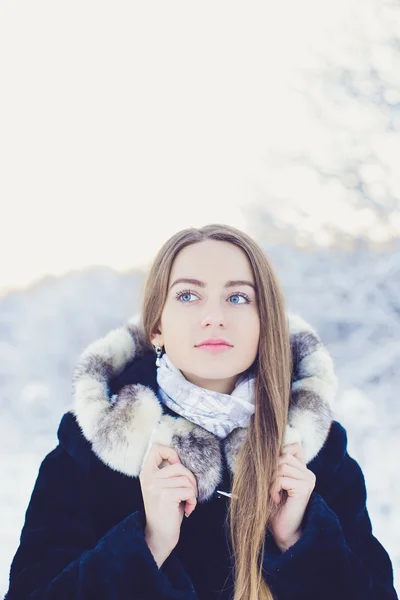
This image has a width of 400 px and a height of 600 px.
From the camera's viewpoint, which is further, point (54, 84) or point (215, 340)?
point (54, 84)

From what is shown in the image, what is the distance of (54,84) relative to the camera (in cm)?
206

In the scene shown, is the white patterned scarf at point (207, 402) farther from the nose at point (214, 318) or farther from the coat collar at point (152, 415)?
the nose at point (214, 318)

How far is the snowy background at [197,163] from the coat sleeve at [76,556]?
65 centimetres

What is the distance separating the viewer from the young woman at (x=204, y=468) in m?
1.13

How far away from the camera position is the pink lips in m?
1.21

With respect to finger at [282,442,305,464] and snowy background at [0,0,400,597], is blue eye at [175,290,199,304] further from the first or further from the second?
snowy background at [0,0,400,597]

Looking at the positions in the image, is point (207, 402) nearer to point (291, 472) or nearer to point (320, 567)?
point (291, 472)

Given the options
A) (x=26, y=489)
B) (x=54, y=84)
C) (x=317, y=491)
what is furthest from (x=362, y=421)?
(x=54, y=84)

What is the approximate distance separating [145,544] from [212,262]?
1.90ft

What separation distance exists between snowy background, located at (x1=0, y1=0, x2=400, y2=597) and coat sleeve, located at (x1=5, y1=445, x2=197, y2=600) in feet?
2.12

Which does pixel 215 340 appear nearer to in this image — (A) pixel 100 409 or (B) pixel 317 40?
(A) pixel 100 409

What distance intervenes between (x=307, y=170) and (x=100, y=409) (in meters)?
1.30

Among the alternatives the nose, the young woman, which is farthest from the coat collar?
the nose

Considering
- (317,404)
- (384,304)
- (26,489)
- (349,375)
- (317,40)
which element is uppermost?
(317,40)
